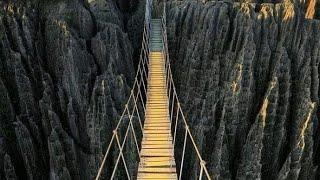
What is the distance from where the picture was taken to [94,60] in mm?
22703

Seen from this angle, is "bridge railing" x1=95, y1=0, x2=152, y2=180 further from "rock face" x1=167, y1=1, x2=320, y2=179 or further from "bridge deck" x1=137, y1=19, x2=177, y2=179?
"rock face" x1=167, y1=1, x2=320, y2=179

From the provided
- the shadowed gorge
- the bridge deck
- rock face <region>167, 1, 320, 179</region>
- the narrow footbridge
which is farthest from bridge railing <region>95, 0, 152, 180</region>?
rock face <region>167, 1, 320, 179</region>

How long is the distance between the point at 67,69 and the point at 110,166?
4885mm

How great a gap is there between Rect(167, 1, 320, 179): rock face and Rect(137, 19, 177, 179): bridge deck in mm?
2468

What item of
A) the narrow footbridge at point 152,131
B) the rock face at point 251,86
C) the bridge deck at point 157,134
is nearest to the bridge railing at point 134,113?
the narrow footbridge at point 152,131

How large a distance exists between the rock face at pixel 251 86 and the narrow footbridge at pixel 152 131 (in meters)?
1.25

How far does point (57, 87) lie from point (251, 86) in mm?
8975

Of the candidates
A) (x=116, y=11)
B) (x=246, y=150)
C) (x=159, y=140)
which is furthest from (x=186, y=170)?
(x=116, y=11)

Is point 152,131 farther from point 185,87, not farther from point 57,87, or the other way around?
point 185,87

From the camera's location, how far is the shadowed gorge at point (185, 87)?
20.1 m

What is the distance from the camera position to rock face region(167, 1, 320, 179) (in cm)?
2094

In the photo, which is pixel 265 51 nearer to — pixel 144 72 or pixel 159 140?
pixel 144 72

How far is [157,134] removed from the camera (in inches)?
660

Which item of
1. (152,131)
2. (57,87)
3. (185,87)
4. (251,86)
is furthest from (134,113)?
(251,86)
